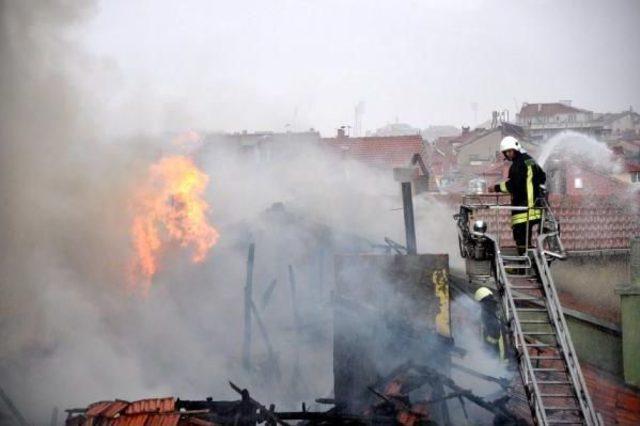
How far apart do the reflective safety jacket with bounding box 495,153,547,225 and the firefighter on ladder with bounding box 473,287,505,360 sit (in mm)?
1092

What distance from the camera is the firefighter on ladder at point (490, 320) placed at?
287 inches

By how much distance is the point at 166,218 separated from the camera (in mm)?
12664

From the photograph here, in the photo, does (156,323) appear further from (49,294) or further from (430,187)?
(430,187)

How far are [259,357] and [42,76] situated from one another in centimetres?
771

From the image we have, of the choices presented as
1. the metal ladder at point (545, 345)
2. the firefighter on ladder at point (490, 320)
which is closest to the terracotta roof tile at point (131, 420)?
the metal ladder at point (545, 345)

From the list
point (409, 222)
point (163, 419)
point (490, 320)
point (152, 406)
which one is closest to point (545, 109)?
point (409, 222)

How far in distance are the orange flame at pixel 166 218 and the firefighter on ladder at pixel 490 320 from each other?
23.5 ft

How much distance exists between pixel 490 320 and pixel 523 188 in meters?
1.97

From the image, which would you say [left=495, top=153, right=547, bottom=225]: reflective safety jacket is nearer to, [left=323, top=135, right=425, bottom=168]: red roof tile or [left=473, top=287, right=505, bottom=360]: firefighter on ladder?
[left=473, top=287, right=505, bottom=360]: firefighter on ladder

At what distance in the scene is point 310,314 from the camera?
11.4 meters

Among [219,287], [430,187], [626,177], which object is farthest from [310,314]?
[626,177]

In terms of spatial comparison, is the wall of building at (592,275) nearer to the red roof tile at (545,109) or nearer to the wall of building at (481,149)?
the wall of building at (481,149)

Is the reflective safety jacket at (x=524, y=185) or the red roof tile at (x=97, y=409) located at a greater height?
the reflective safety jacket at (x=524, y=185)

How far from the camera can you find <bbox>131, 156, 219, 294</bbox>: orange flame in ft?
39.9
